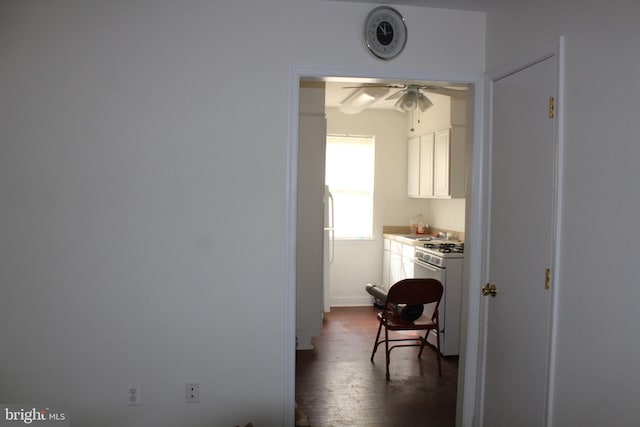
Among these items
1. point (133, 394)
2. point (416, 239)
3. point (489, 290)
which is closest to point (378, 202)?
point (416, 239)

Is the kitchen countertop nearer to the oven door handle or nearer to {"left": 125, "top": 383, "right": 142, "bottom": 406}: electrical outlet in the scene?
the oven door handle

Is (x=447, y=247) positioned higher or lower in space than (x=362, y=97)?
lower

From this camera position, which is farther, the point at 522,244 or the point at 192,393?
the point at 192,393

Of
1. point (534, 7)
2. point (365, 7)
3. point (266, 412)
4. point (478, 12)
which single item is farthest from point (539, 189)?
point (266, 412)

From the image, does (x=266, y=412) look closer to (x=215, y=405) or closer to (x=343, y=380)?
(x=215, y=405)

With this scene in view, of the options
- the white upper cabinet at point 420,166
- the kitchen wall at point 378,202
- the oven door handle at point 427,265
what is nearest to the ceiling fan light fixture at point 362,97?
the white upper cabinet at point 420,166

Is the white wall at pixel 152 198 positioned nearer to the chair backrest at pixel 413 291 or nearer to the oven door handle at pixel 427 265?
the chair backrest at pixel 413 291

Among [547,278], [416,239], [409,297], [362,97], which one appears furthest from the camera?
[416,239]

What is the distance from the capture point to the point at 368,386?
3896 mm

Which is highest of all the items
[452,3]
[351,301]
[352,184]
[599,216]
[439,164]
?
[452,3]

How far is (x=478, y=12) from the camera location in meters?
2.92

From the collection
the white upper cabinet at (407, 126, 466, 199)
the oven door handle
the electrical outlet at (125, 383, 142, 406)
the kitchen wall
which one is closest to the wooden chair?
the oven door handle

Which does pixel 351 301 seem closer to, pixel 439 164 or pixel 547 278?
pixel 439 164

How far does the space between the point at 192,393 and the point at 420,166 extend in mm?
4171
